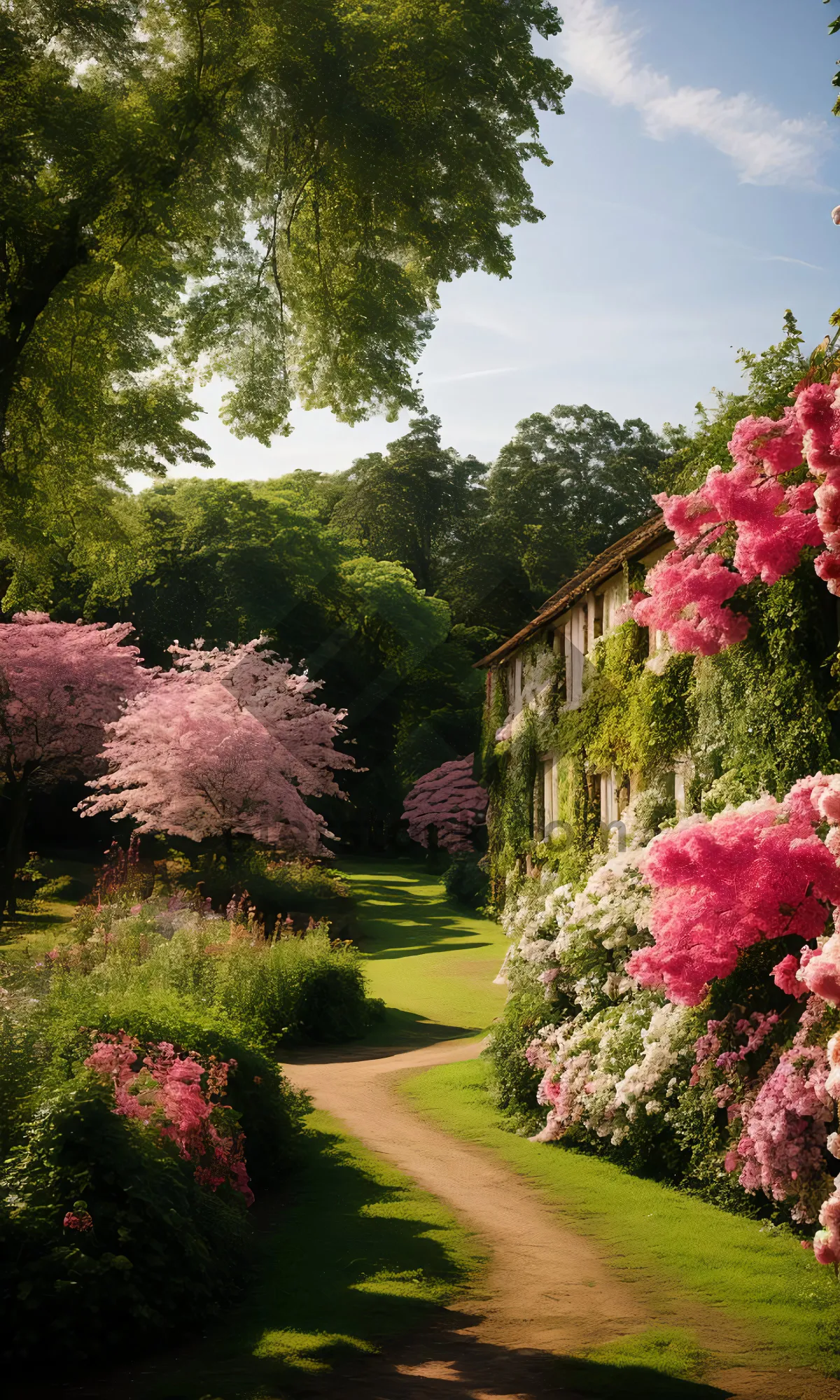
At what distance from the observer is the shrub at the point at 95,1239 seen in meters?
5.71

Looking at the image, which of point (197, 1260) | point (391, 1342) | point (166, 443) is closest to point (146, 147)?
point (166, 443)

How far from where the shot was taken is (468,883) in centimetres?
3288

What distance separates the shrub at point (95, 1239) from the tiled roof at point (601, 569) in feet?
35.5

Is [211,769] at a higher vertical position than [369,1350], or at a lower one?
higher

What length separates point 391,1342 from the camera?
6.25 meters

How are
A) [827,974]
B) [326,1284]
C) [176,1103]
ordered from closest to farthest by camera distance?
[827,974]
[326,1284]
[176,1103]

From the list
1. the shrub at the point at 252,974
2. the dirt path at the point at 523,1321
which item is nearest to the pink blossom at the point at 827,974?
the dirt path at the point at 523,1321

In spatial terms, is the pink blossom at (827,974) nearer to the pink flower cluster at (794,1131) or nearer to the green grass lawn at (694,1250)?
the green grass lawn at (694,1250)

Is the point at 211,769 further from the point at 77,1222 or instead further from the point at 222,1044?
→ the point at 77,1222

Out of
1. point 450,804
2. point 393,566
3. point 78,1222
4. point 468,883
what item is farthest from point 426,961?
point 393,566

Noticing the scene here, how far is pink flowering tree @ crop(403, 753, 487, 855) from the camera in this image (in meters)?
40.9

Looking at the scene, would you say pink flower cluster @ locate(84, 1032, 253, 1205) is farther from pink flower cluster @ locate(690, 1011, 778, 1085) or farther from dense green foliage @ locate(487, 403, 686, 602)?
dense green foliage @ locate(487, 403, 686, 602)

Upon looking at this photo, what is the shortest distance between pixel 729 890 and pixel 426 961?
15746mm

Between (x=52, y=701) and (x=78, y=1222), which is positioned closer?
(x=78, y=1222)
